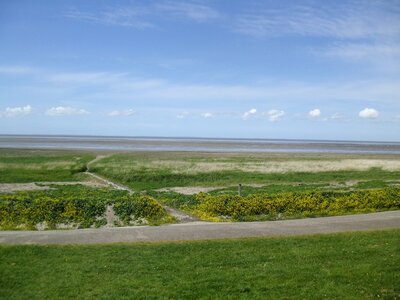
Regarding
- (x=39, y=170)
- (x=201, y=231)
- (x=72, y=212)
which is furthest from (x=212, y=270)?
(x=39, y=170)

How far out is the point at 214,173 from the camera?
45.1 meters

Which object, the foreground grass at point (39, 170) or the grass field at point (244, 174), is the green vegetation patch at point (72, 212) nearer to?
the grass field at point (244, 174)

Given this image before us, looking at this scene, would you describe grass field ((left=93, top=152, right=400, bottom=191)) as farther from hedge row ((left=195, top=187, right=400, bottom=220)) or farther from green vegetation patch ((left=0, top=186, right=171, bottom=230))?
green vegetation patch ((left=0, top=186, right=171, bottom=230))

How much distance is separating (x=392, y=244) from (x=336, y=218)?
18.6ft

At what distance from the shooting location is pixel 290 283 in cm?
1178

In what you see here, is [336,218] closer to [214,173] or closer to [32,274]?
[32,274]

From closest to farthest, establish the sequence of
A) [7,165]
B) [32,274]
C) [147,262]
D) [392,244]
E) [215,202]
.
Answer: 1. [32,274]
2. [147,262]
3. [392,244]
4. [215,202]
5. [7,165]

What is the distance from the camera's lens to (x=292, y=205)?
74.4 feet

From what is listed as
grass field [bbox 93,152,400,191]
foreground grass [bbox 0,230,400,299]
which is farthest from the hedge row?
grass field [bbox 93,152,400,191]

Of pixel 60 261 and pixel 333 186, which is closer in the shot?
pixel 60 261

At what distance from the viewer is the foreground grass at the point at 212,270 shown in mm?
11305

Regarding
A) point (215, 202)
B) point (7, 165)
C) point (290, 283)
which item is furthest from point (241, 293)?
point (7, 165)

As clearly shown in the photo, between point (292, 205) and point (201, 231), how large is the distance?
6874 millimetres

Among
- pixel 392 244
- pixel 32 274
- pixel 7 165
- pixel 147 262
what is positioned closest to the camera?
pixel 32 274
